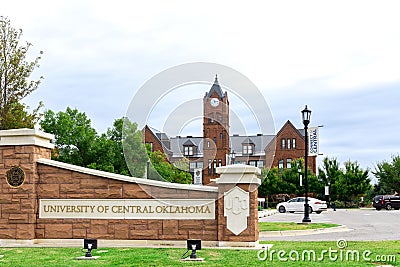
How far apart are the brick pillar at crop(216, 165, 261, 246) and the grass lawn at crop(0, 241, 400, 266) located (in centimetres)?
92

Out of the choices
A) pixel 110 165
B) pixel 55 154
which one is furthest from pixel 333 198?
pixel 55 154

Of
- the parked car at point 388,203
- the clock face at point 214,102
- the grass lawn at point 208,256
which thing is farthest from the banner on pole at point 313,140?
the parked car at point 388,203

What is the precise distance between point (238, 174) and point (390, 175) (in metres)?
53.3

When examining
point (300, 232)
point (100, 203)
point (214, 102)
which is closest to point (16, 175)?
point (100, 203)

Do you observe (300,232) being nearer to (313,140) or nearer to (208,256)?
(313,140)

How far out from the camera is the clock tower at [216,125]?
16.6 metres

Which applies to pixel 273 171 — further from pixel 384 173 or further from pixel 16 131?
pixel 16 131

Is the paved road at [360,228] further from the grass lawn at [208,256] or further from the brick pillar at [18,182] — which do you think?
the brick pillar at [18,182]

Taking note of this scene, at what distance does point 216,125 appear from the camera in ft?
57.6

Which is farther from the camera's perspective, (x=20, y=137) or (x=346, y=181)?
(x=346, y=181)

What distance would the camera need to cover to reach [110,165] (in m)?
38.4

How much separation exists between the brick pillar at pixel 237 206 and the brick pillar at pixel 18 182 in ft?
17.4

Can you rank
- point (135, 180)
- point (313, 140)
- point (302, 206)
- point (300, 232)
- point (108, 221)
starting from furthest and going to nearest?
point (302, 206) → point (313, 140) → point (300, 232) → point (108, 221) → point (135, 180)

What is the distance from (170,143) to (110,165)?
2078cm
